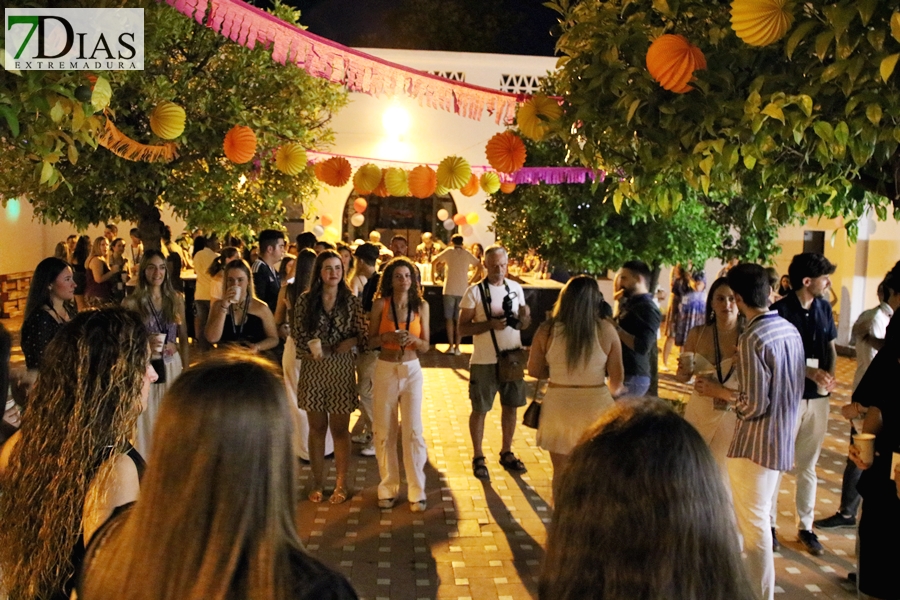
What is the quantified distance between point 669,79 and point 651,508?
247 cm

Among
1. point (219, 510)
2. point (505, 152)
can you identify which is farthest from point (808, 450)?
point (219, 510)

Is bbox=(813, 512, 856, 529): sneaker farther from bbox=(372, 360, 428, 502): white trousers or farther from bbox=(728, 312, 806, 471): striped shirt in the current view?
bbox=(372, 360, 428, 502): white trousers

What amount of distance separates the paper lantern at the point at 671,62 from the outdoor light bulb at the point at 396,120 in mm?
17576

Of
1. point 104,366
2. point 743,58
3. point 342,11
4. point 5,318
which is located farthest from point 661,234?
point 342,11

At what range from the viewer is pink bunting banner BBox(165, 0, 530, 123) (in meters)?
4.80

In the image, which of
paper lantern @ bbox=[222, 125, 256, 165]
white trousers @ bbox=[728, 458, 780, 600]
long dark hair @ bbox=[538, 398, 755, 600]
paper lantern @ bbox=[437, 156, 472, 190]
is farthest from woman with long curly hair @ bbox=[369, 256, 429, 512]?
long dark hair @ bbox=[538, 398, 755, 600]

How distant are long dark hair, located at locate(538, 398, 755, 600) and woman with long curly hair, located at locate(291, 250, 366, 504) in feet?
14.8

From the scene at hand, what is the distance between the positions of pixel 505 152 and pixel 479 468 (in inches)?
117

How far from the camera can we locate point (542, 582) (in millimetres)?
1609

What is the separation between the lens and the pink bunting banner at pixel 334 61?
480cm

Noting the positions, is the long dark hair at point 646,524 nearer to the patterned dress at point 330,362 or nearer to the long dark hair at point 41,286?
the patterned dress at point 330,362

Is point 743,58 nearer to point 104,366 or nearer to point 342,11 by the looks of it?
point 104,366

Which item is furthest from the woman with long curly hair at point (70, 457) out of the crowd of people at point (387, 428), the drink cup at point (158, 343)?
the drink cup at point (158, 343)

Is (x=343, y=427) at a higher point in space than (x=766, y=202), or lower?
lower
